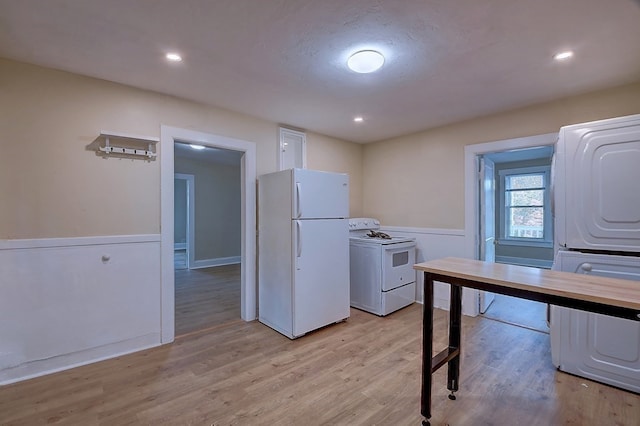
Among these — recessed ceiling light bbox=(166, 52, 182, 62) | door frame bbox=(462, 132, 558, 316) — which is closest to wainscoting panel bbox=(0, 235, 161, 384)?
recessed ceiling light bbox=(166, 52, 182, 62)

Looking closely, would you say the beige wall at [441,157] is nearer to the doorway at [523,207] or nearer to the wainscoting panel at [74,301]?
the doorway at [523,207]

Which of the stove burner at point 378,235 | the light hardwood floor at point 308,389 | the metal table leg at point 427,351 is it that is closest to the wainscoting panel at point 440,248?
the stove burner at point 378,235

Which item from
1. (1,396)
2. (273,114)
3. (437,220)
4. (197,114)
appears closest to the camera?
(1,396)

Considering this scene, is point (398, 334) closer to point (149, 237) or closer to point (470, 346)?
point (470, 346)

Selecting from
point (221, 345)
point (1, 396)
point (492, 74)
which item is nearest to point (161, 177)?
point (221, 345)

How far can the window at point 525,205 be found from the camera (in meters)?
6.09

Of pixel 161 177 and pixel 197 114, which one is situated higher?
pixel 197 114

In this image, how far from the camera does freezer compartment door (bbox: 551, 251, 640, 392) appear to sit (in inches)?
79.1

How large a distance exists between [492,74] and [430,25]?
38.8 inches

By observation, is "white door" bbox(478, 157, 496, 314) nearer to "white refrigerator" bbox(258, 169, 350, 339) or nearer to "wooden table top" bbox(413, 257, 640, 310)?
"white refrigerator" bbox(258, 169, 350, 339)

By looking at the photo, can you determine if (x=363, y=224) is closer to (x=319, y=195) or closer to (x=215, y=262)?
(x=319, y=195)

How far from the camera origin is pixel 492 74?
2.37 meters

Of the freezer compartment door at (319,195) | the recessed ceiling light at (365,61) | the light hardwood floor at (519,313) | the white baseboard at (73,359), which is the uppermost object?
the recessed ceiling light at (365,61)

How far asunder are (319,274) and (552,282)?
206 cm
